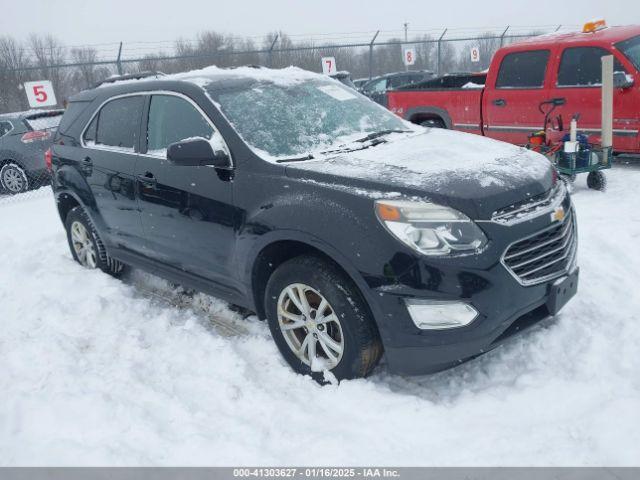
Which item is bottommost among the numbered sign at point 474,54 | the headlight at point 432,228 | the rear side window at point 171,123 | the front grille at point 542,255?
the front grille at point 542,255

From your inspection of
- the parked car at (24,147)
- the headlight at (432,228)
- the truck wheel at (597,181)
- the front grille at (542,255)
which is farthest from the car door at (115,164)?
the parked car at (24,147)

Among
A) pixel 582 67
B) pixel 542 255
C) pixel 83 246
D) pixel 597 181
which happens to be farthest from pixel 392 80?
pixel 542 255

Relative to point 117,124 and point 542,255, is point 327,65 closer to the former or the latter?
point 117,124

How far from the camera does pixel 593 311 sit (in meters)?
3.53

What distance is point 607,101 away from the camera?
6.34m

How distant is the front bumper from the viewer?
2580mm

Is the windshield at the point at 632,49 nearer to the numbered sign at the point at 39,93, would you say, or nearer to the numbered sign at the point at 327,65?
the numbered sign at the point at 327,65

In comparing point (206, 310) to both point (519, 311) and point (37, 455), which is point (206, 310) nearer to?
point (37, 455)

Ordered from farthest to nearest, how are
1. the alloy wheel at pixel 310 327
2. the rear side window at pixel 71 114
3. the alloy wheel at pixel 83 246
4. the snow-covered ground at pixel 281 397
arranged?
1. the alloy wheel at pixel 83 246
2. the rear side window at pixel 71 114
3. the alloy wheel at pixel 310 327
4. the snow-covered ground at pixel 281 397

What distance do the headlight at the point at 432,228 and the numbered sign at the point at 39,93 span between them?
1287 cm

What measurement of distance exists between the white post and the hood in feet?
12.0

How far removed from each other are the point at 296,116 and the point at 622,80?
5.22m

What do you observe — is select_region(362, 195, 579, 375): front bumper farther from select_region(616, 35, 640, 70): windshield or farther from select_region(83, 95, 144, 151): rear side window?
select_region(616, 35, 640, 70): windshield

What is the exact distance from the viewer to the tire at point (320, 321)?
2824 mm
